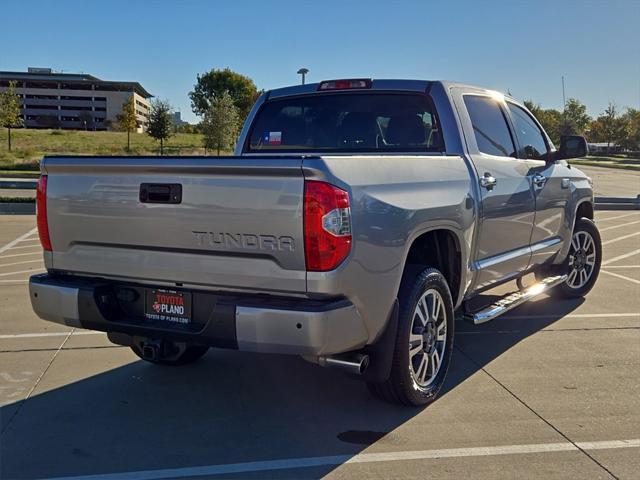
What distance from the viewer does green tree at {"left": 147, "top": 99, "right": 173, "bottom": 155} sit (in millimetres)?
41406

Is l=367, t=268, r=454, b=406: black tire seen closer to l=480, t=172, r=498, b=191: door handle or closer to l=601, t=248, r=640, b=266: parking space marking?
l=480, t=172, r=498, b=191: door handle

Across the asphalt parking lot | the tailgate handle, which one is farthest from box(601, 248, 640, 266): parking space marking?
the tailgate handle

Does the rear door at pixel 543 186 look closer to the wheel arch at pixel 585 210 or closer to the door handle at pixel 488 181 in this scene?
the wheel arch at pixel 585 210

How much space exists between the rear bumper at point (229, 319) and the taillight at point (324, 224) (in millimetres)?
227

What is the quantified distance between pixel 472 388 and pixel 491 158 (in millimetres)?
1721

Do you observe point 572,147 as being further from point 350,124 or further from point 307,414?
point 307,414

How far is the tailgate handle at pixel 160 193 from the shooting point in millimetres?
3461

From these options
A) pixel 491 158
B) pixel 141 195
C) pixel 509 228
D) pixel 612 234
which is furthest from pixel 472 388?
pixel 612 234

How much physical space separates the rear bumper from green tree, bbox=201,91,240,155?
37008 millimetres

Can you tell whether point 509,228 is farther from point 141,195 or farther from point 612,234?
point 612,234

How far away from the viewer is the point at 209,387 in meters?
4.42

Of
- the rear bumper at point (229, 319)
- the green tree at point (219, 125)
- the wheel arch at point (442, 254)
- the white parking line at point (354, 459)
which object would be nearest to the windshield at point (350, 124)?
the wheel arch at point (442, 254)

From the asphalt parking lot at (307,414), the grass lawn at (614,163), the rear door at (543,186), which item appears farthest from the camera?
the grass lawn at (614,163)

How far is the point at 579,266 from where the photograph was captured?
702 cm
